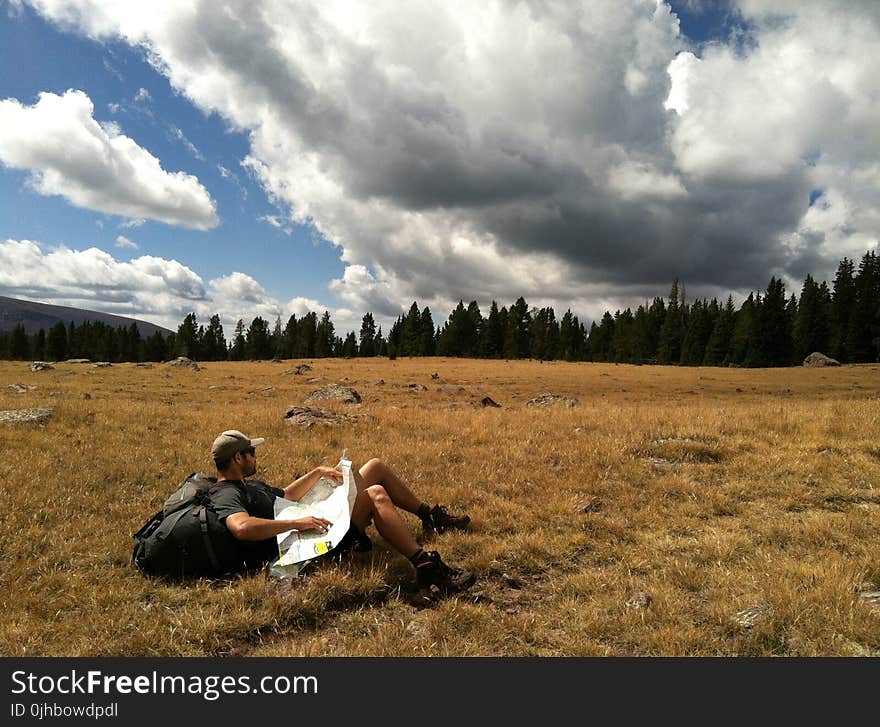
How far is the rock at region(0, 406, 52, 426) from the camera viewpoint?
1088 centimetres

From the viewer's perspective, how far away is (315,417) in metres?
14.1

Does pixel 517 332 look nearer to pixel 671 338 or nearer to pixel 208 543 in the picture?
pixel 671 338

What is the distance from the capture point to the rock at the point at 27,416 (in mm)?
10878

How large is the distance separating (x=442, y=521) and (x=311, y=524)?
2036 mm

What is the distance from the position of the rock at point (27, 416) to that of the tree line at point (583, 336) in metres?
88.3

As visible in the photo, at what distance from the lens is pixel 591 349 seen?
11425 centimetres

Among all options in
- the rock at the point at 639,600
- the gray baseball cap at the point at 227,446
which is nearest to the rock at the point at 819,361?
the rock at the point at 639,600

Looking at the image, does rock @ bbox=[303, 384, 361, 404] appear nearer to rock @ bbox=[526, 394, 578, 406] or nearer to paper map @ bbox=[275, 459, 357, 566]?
rock @ bbox=[526, 394, 578, 406]

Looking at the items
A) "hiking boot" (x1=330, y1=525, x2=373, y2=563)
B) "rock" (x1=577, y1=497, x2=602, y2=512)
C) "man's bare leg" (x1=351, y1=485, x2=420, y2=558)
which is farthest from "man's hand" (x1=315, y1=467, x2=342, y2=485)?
"rock" (x1=577, y1=497, x2=602, y2=512)

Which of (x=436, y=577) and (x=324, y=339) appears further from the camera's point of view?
(x=324, y=339)

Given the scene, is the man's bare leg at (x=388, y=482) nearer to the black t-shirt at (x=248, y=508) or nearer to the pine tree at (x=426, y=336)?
the black t-shirt at (x=248, y=508)

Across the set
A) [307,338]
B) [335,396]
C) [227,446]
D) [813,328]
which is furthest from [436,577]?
[307,338]

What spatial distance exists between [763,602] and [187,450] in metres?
10.2

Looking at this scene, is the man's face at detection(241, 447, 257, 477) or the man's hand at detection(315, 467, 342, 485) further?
the man's hand at detection(315, 467, 342, 485)
